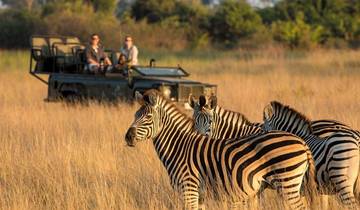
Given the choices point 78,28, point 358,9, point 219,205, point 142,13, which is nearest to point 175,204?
point 219,205

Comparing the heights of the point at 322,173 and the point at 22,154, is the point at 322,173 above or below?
above

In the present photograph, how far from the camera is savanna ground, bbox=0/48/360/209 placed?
324 inches

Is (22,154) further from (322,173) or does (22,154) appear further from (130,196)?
(322,173)

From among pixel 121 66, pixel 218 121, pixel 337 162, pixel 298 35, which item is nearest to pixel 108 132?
pixel 121 66

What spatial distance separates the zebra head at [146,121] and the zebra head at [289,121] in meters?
1.43

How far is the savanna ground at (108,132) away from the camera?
822 centimetres

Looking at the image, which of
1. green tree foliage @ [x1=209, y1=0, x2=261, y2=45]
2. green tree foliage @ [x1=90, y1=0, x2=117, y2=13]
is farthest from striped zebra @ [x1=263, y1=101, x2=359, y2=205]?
green tree foliage @ [x1=90, y1=0, x2=117, y2=13]

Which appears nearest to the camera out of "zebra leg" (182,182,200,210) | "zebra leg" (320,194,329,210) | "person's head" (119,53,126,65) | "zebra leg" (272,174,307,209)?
"zebra leg" (272,174,307,209)

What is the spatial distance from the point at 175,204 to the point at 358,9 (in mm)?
45076

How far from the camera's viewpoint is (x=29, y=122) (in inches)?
569

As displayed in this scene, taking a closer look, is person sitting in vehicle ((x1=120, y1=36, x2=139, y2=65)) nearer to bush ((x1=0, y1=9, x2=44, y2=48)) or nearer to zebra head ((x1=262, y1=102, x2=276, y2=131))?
zebra head ((x1=262, y1=102, x2=276, y2=131))

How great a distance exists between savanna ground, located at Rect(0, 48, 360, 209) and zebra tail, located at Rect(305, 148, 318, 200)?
385mm

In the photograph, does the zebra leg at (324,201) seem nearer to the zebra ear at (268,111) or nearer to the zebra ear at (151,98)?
the zebra ear at (268,111)

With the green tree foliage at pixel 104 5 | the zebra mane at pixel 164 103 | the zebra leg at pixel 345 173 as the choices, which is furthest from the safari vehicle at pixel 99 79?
the green tree foliage at pixel 104 5
